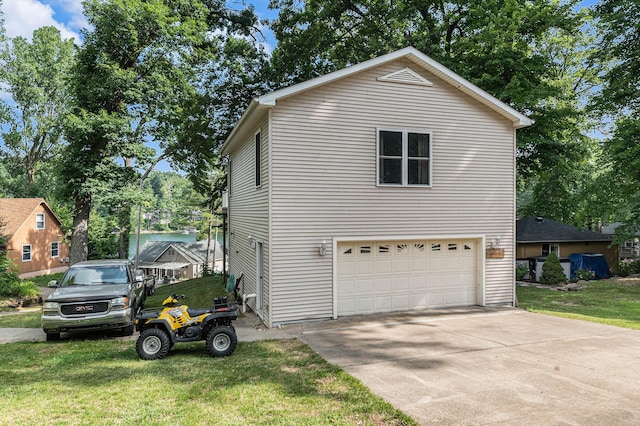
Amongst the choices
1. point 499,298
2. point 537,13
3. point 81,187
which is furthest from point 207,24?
point 499,298

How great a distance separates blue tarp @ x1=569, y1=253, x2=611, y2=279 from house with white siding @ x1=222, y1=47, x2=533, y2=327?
1311 centimetres

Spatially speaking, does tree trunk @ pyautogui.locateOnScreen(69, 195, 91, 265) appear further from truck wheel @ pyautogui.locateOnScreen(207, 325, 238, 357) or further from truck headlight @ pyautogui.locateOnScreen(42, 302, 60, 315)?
truck wheel @ pyautogui.locateOnScreen(207, 325, 238, 357)

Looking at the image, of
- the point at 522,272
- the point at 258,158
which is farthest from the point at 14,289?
the point at 522,272

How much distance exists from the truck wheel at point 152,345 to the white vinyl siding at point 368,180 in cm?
286

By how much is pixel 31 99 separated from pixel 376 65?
37.1 m

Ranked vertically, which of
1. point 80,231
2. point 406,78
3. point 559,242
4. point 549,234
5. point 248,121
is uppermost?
point 406,78

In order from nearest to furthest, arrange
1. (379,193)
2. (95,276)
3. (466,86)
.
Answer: (95,276) → (379,193) → (466,86)

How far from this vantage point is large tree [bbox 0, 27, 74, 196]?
33344 millimetres

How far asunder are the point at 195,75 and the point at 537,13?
17510mm

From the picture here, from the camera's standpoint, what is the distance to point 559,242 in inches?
870

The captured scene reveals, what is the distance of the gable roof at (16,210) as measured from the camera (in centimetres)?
2900

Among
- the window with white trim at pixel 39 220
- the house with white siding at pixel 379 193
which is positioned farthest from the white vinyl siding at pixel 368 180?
the window with white trim at pixel 39 220

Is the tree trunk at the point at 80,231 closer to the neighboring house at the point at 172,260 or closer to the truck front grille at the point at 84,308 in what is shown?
the truck front grille at the point at 84,308

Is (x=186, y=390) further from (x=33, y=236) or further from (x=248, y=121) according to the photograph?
(x=33, y=236)
